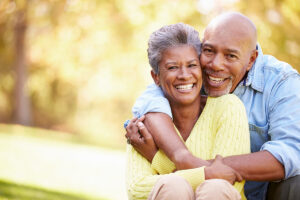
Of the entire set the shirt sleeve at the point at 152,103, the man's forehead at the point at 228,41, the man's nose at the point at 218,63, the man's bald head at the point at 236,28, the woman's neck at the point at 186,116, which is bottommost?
the woman's neck at the point at 186,116

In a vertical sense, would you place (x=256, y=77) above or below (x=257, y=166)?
above

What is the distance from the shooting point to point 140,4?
1700cm

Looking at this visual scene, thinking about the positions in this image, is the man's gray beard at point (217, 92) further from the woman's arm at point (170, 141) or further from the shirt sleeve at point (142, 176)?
the shirt sleeve at point (142, 176)

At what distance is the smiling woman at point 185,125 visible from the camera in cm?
302

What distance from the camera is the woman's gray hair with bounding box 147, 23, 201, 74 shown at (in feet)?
11.1

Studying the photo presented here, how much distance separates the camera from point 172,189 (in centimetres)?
275

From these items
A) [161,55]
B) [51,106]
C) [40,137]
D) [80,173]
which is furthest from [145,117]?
[51,106]

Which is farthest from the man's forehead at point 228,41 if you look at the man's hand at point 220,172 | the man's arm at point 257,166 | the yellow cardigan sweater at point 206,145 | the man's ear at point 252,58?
the man's hand at point 220,172

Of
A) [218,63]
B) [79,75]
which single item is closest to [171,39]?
[218,63]

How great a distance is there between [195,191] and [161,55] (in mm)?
1089

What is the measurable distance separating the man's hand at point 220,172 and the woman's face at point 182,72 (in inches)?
24.5

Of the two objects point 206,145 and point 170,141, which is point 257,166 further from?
point 170,141

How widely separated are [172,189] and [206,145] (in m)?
0.62

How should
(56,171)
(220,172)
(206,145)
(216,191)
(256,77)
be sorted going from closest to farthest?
1. (216,191)
2. (220,172)
3. (206,145)
4. (256,77)
5. (56,171)
